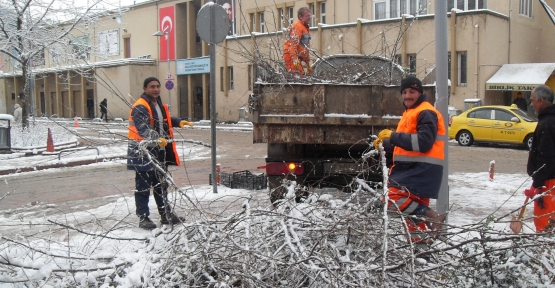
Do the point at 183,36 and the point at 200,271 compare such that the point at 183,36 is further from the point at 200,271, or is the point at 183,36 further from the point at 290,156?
the point at 200,271

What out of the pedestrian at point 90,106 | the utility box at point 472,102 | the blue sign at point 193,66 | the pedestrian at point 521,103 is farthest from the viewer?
the pedestrian at point 90,106

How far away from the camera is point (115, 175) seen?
11.5 m

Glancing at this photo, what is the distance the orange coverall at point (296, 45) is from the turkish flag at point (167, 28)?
3062 cm

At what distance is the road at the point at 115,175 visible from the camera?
28.2 feet

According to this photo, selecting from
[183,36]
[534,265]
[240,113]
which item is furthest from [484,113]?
[183,36]

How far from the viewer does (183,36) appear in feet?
127

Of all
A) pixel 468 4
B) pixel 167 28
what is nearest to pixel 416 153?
pixel 468 4

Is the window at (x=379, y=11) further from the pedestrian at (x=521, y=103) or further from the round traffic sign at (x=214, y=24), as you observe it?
the round traffic sign at (x=214, y=24)

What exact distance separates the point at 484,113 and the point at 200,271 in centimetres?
1611

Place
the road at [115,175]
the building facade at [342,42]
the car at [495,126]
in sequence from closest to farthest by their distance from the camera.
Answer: the road at [115,175], the car at [495,126], the building facade at [342,42]

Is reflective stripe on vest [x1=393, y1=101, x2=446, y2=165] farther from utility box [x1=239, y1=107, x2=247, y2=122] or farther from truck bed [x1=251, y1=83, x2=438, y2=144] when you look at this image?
utility box [x1=239, y1=107, x2=247, y2=122]

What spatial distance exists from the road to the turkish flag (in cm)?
2313

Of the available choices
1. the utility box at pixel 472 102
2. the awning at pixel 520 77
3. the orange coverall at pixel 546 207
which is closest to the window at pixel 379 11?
the awning at pixel 520 77

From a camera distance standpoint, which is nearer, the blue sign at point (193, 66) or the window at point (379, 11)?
the window at point (379, 11)
